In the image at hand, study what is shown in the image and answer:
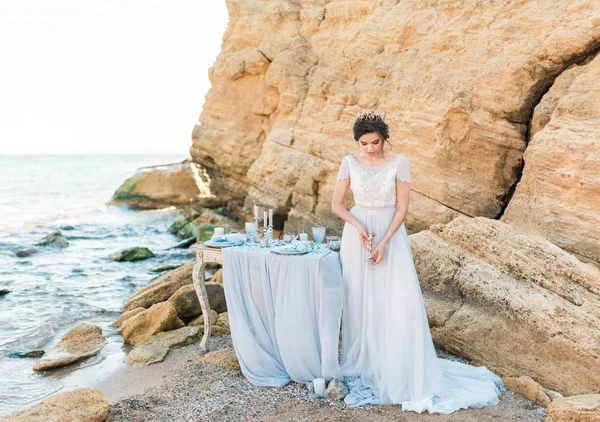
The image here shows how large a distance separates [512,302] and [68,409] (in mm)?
4389

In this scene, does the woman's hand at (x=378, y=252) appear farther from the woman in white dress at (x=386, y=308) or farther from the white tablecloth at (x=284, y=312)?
the white tablecloth at (x=284, y=312)

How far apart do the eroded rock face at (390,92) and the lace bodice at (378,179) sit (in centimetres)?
296

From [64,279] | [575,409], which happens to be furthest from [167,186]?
[575,409]

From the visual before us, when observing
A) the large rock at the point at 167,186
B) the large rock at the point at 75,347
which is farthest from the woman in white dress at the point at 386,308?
the large rock at the point at 167,186

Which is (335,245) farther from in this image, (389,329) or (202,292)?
(202,292)


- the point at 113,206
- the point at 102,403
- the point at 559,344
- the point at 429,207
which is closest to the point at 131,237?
the point at 113,206

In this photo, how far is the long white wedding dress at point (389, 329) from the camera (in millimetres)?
4750

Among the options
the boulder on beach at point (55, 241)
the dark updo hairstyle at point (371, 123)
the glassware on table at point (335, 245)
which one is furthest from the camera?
the boulder on beach at point (55, 241)

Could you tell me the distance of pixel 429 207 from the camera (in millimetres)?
9008

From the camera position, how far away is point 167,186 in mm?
22984

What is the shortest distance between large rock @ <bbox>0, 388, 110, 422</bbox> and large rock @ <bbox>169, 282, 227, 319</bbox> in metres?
2.82

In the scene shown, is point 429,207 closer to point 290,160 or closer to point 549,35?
point 549,35

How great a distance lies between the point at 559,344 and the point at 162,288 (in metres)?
6.30

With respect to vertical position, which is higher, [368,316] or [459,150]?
[459,150]
